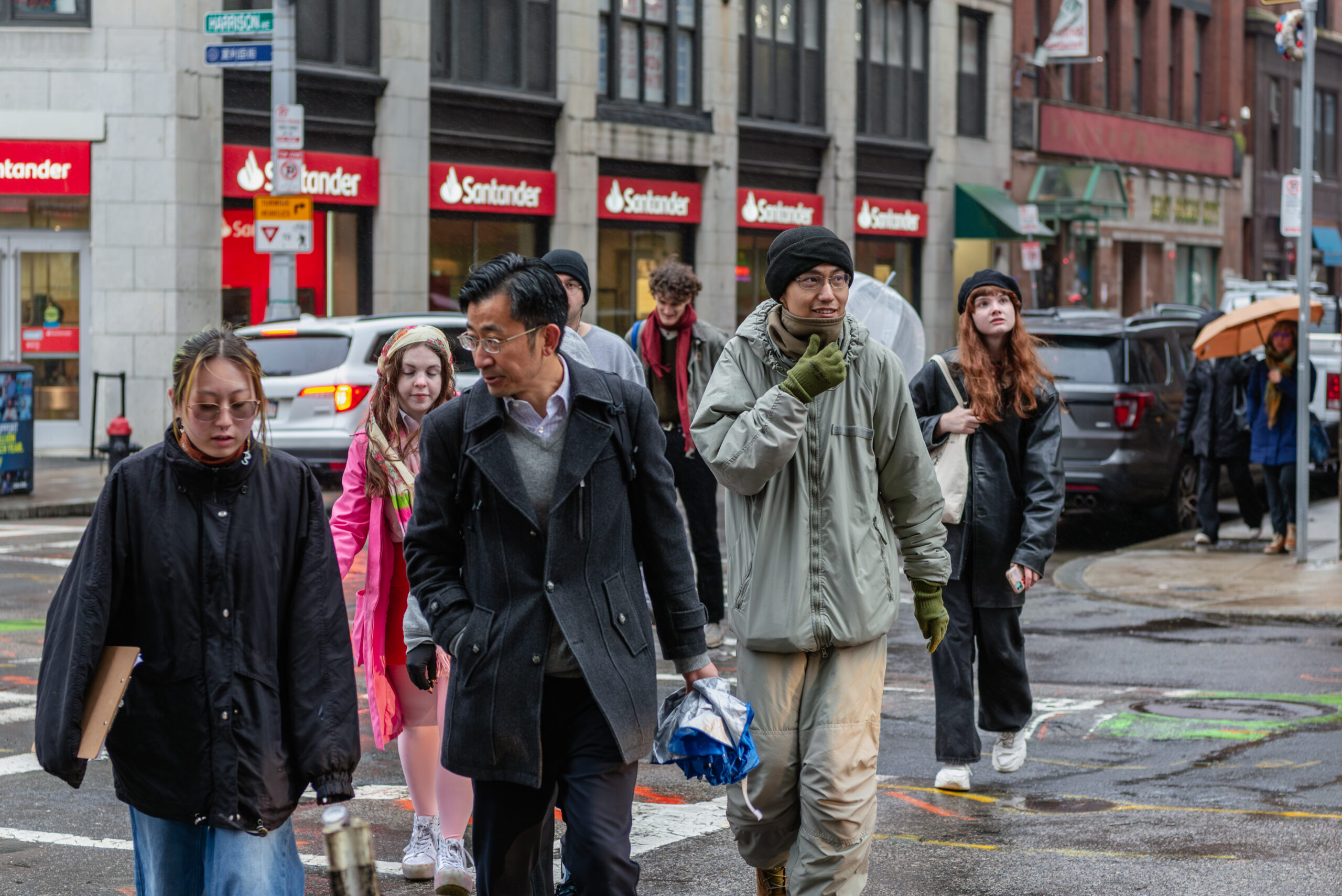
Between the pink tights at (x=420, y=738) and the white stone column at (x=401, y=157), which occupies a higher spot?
the white stone column at (x=401, y=157)

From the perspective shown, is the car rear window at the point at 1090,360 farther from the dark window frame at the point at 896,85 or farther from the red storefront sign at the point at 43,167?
the dark window frame at the point at 896,85

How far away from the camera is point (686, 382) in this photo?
9.95 meters

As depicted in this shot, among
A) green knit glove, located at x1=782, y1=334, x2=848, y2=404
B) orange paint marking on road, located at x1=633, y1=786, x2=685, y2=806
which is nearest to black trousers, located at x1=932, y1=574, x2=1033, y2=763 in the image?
orange paint marking on road, located at x1=633, y1=786, x2=685, y2=806

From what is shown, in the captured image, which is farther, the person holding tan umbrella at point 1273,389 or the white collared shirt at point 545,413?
the person holding tan umbrella at point 1273,389

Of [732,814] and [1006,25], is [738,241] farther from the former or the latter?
[732,814]

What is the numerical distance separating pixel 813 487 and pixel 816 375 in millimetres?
365

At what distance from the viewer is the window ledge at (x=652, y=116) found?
28.6 m

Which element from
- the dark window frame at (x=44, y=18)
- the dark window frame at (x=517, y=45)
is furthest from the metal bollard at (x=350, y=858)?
the dark window frame at (x=517, y=45)

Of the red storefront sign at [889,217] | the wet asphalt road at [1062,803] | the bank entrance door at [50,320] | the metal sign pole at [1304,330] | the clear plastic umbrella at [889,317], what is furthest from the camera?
the red storefront sign at [889,217]

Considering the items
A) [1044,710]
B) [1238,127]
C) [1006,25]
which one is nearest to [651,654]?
[1044,710]

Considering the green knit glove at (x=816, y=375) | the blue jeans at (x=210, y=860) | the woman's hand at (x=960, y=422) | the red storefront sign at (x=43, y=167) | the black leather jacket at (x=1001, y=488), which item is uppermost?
the red storefront sign at (x=43, y=167)

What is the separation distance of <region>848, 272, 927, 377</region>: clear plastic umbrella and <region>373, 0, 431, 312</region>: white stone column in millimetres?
12755

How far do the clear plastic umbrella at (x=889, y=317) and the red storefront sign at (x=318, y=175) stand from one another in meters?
12.0

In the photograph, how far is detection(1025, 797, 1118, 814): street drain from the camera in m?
6.60
